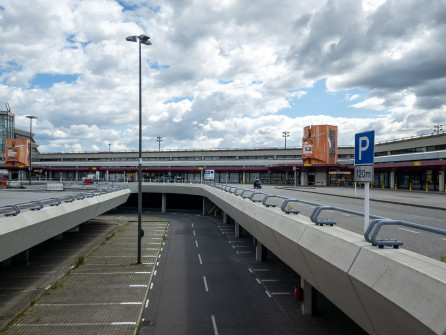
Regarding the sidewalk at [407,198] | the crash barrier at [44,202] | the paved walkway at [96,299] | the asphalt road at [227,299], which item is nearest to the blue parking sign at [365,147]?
the asphalt road at [227,299]

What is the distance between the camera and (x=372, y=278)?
566cm

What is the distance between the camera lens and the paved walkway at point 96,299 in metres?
13.1

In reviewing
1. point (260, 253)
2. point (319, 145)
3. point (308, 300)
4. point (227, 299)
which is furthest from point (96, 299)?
point (319, 145)

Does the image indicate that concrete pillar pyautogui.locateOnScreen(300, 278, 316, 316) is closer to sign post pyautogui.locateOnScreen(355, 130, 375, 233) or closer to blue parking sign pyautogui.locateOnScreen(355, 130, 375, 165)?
sign post pyautogui.locateOnScreen(355, 130, 375, 233)

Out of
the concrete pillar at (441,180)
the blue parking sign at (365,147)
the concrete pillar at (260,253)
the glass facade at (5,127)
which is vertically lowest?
the concrete pillar at (260,253)

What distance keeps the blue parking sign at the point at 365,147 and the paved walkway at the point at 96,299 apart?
11.2 meters

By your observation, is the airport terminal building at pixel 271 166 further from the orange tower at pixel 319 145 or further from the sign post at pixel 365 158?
the sign post at pixel 365 158

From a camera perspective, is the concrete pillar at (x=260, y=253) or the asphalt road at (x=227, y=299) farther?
the concrete pillar at (x=260, y=253)

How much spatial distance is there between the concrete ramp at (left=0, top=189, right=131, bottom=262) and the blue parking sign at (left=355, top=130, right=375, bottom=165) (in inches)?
495

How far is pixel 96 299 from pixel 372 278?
571 inches

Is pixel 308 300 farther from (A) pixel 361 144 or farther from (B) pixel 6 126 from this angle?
(B) pixel 6 126

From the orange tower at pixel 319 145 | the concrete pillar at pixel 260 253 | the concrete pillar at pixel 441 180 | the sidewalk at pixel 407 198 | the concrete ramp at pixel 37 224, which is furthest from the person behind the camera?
the orange tower at pixel 319 145

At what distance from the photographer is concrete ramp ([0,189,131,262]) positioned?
1259 cm

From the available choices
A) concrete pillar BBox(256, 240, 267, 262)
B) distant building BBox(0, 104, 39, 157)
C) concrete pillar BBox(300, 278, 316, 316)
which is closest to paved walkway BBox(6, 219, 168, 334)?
concrete pillar BBox(300, 278, 316, 316)
